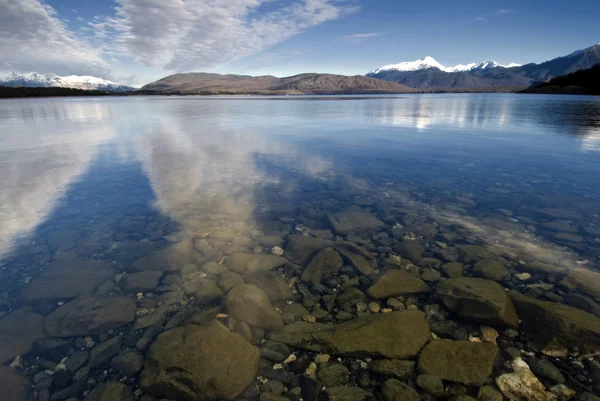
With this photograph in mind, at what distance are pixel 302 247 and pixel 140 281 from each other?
536cm

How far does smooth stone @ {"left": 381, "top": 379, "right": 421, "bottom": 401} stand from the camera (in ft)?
19.4

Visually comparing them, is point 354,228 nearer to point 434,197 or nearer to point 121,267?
point 434,197

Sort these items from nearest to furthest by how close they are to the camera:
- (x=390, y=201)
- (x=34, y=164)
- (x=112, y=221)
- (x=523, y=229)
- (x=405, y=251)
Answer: (x=405, y=251) → (x=523, y=229) → (x=112, y=221) → (x=390, y=201) → (x=34, y=164)

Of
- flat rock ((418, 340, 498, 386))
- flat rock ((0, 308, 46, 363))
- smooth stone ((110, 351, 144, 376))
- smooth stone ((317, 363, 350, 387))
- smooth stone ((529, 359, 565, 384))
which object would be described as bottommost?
smooth stone ((317, 363, 350, 387))

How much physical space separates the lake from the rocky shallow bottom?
45 millimetres

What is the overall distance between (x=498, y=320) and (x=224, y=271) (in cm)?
776

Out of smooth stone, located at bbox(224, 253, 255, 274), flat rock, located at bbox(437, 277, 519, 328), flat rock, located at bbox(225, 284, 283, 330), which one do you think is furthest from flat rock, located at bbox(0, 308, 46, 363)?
flat rock, located at bbox(437, 277, 519, 328)

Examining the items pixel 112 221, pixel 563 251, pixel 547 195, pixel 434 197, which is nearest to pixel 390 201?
pixel 434 197

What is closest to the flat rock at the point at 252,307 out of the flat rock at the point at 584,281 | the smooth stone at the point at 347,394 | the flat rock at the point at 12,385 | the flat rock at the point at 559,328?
the smooth stone at the point at 347,394

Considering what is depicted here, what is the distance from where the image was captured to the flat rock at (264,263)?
10.2 metres

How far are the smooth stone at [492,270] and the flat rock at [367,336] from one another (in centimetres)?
318

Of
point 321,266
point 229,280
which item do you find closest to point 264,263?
point 229,280

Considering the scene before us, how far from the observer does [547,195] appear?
650 inches

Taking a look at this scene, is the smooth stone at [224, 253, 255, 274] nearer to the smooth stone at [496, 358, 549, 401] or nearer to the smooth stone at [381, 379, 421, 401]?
the smooth stone at [381, 379, 421, 401]
